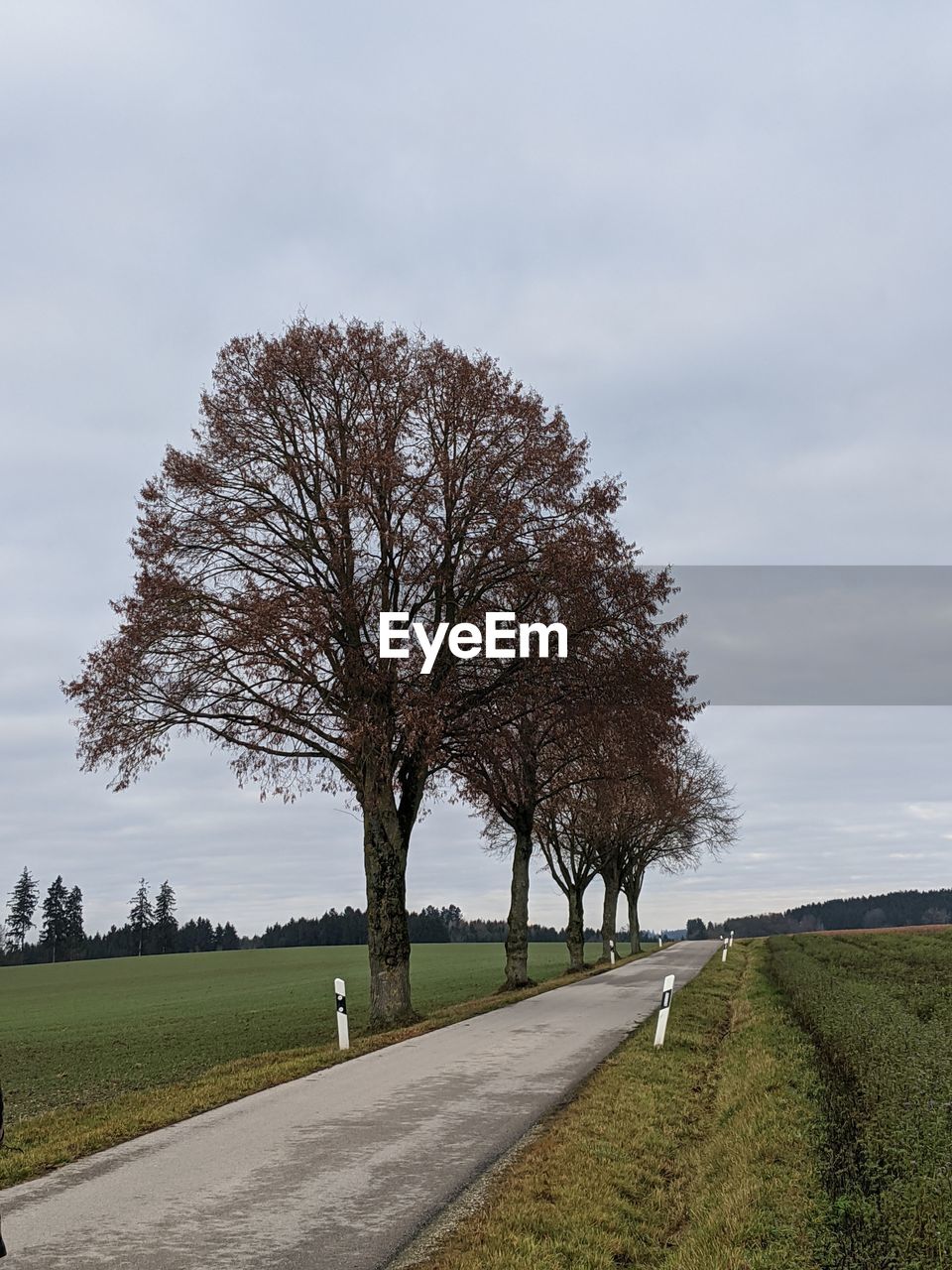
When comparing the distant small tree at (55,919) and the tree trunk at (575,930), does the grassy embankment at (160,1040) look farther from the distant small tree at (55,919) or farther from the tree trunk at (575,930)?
the distant small tree at (55,919)

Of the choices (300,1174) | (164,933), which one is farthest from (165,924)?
(300,1174)

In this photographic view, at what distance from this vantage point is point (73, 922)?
5167 inches

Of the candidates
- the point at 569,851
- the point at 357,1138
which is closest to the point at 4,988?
the point at 569,851

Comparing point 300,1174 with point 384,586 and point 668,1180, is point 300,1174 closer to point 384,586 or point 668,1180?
point 668,1180

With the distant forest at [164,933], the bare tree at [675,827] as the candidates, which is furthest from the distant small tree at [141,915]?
the bare tree at [675,827]

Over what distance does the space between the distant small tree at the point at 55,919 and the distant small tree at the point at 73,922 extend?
38 cm

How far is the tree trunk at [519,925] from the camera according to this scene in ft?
102

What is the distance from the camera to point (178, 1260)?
236 inches

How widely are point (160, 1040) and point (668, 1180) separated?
24.0m

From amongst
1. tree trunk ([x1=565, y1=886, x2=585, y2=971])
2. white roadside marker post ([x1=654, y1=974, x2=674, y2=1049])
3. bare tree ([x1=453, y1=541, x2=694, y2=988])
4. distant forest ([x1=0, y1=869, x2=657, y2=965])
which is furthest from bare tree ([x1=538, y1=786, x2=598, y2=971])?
distant forest ([x1=0, y1=869, x2=657, y2=965])

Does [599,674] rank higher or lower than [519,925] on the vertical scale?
higher

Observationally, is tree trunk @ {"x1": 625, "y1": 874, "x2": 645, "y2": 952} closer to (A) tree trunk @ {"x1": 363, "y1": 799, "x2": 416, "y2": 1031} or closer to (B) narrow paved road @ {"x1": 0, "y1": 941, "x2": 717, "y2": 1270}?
(A) tree trunk @ {"x1": 363, "y1": 799, "x2": 416, "y2": 1031}

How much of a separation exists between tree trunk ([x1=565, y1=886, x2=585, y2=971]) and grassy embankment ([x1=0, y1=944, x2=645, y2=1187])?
3.00ft

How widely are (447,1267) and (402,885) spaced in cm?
1569
